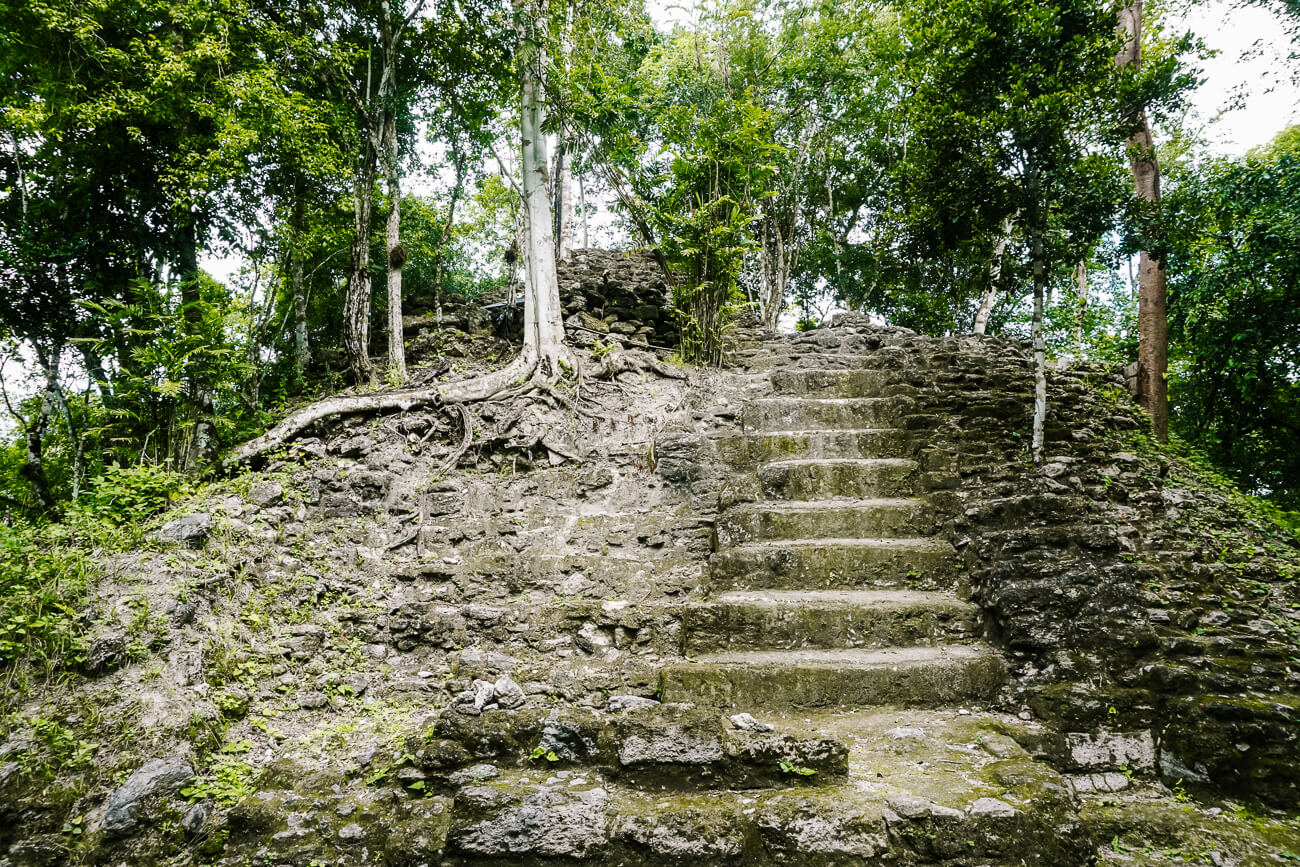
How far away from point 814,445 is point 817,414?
27.0 inches

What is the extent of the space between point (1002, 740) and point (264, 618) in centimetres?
431

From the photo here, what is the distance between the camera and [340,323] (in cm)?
1085

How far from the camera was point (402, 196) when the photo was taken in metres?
10.8

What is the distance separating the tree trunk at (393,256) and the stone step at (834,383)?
5.14 meters

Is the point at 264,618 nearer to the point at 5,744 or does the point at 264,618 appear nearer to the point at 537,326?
the point at 5,744

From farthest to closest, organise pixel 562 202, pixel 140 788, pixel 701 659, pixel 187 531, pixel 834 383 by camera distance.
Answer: pixel 562 202
pixel 834 383
pixel 187 531
pixel 701 659
pixel 140 788

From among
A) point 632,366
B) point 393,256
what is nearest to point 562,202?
point 393,256

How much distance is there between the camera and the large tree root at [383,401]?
5.15m

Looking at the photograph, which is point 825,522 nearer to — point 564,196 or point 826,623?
point 826,623

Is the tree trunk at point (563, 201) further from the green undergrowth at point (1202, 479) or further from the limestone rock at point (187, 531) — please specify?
the green undergrowth at point (1202, 479)

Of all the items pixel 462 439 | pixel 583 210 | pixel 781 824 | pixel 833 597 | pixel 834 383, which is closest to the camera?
pixel 781 824

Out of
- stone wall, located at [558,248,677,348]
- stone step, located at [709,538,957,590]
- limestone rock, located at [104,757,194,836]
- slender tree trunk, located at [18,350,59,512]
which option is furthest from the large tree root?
stone step, located at [709,538,957,590]

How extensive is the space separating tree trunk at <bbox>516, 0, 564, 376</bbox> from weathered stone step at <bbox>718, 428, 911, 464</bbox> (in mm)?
2648

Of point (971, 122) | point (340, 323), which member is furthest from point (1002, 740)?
point (340, 323)
